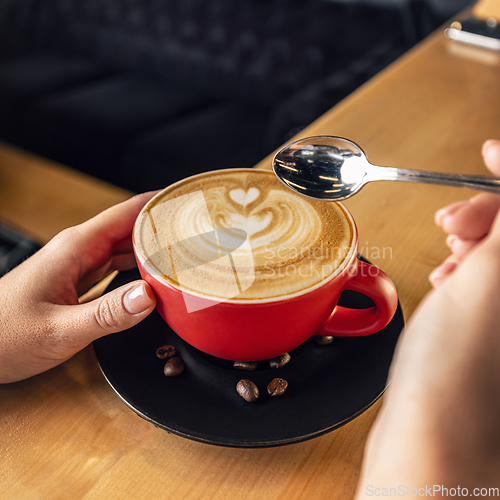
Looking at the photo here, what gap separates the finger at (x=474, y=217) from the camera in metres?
0.55

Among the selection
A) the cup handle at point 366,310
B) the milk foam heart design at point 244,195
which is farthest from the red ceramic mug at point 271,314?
the milk foam heart design at point 244,195

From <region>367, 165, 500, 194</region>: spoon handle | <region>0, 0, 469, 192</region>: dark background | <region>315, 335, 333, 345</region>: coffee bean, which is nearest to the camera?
<region>367, 165, 500, 194</region>: spoon handle

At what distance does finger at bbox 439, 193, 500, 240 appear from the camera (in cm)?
55

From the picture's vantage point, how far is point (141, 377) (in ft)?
1.49

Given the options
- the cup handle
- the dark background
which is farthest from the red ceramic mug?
the dark background

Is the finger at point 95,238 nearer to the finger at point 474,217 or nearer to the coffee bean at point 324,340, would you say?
the coffee bean at point 324,340

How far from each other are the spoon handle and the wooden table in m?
0.20

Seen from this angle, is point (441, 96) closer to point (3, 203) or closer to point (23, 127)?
point (3, 203)

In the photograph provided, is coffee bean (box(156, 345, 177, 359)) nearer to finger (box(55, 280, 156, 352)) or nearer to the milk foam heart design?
finger (box(55, 280, 156, 352))

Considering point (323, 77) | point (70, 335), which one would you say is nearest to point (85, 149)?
point (323, 77)

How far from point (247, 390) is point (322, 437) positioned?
0.10 m

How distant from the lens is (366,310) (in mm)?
497

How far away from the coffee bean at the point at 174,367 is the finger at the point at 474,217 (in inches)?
14.9

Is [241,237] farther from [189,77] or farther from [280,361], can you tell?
[189,77]
